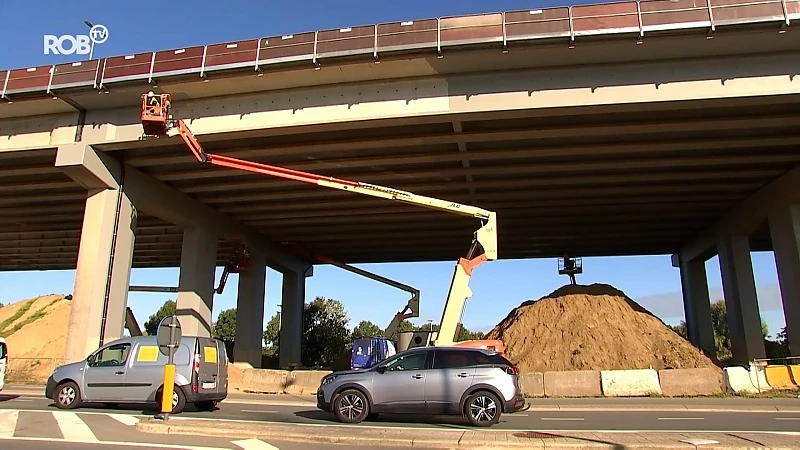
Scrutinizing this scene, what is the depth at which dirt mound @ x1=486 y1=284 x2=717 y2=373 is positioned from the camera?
75.9 feet

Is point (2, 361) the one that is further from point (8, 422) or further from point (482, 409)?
point (482, 409)

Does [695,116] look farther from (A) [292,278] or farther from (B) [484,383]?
(A) [292,278]

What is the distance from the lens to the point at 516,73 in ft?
59.8

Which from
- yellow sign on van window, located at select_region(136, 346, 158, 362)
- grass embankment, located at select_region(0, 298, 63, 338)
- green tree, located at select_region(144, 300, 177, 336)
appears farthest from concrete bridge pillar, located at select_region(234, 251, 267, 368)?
green tree, located at select_region(144, 300, 177, 336)

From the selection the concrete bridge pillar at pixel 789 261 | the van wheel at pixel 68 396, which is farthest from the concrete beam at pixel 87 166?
the concrete bridge pillar at pixel 789 261

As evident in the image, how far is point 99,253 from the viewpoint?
22.1 metres

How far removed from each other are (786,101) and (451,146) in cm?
1146

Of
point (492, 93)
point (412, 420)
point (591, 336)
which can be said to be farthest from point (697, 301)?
point (412, 420)

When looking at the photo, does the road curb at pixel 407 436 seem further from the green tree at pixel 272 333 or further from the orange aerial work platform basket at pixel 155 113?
the green tree at pixel 272 333

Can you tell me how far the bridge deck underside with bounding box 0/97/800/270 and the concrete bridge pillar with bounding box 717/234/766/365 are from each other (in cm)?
219

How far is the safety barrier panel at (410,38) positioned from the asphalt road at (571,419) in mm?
10756

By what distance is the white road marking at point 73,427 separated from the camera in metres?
8.52

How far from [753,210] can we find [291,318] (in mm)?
32113

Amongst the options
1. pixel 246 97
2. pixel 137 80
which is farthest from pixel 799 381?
pixel 137 80
